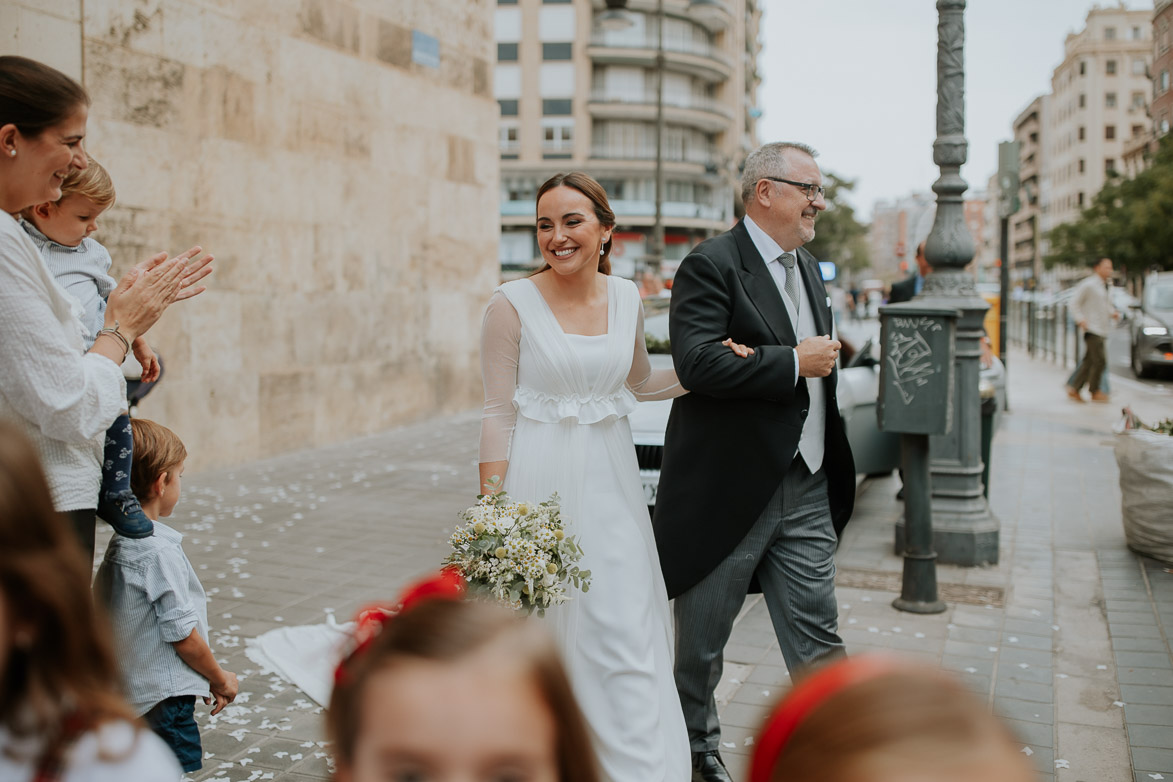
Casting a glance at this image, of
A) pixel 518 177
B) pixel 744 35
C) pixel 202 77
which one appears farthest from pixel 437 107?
pixel 744 35

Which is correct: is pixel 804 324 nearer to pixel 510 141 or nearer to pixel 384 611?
pixel 384 611

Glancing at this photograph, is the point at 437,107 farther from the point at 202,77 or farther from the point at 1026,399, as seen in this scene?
the point at 1026,399

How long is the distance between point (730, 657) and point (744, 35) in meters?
80.3

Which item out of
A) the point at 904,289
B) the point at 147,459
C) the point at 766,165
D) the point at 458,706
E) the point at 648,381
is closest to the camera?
the point at 458,706

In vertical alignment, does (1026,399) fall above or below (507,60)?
below

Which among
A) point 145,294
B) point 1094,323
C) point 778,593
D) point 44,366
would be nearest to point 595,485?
point 778,593

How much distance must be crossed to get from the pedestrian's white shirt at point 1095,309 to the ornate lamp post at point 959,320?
32.2ft

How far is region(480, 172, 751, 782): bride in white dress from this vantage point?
3258mm

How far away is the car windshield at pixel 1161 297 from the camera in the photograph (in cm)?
Answer: 2119

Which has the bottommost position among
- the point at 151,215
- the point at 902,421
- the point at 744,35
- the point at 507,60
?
the point at 902,421

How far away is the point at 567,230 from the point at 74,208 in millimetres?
1421

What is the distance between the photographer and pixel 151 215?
9.27 m

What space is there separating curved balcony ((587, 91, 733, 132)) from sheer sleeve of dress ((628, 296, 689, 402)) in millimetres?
64856

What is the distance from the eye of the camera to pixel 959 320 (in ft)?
23.2
